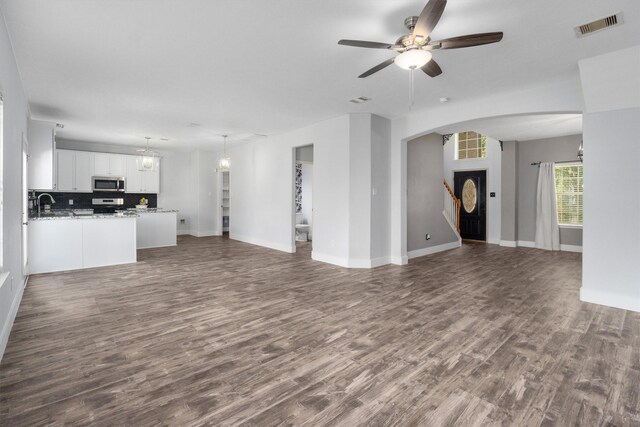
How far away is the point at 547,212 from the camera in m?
7.90

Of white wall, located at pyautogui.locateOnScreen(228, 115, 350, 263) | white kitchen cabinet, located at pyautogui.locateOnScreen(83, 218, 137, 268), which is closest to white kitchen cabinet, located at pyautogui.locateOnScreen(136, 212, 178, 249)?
white kitchen cabinet, located at pyautogui.locateOnScreen(83, 218, 137, 268)

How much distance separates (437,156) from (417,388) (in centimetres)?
642

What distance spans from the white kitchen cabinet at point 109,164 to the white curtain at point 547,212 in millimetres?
11109

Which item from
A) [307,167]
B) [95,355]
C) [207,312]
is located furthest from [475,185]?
[95,355]

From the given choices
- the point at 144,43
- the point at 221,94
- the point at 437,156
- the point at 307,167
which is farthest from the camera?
the point at 307,167

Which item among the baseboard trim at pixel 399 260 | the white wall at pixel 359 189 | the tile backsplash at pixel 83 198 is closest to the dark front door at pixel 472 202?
the baseboard trim at pixel 399 260

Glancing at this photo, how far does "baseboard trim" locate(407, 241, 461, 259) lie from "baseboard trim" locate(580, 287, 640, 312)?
10.2 feet

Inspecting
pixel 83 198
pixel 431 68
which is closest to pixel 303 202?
pixel 83 198

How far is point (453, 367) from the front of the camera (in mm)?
2371

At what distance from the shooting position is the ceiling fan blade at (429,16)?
2072 mm

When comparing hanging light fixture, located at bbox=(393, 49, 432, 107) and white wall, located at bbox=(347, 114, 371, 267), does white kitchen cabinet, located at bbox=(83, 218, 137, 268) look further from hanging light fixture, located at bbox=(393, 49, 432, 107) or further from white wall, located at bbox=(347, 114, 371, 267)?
hanging light fixture, located at bbox=(393, 49, 432, 107)

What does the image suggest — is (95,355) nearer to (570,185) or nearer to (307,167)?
(307,167)

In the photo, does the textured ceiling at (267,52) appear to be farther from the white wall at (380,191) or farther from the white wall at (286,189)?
the white wall at (286,189)

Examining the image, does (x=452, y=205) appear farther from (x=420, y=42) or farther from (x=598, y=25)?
(x=420, y=42)
